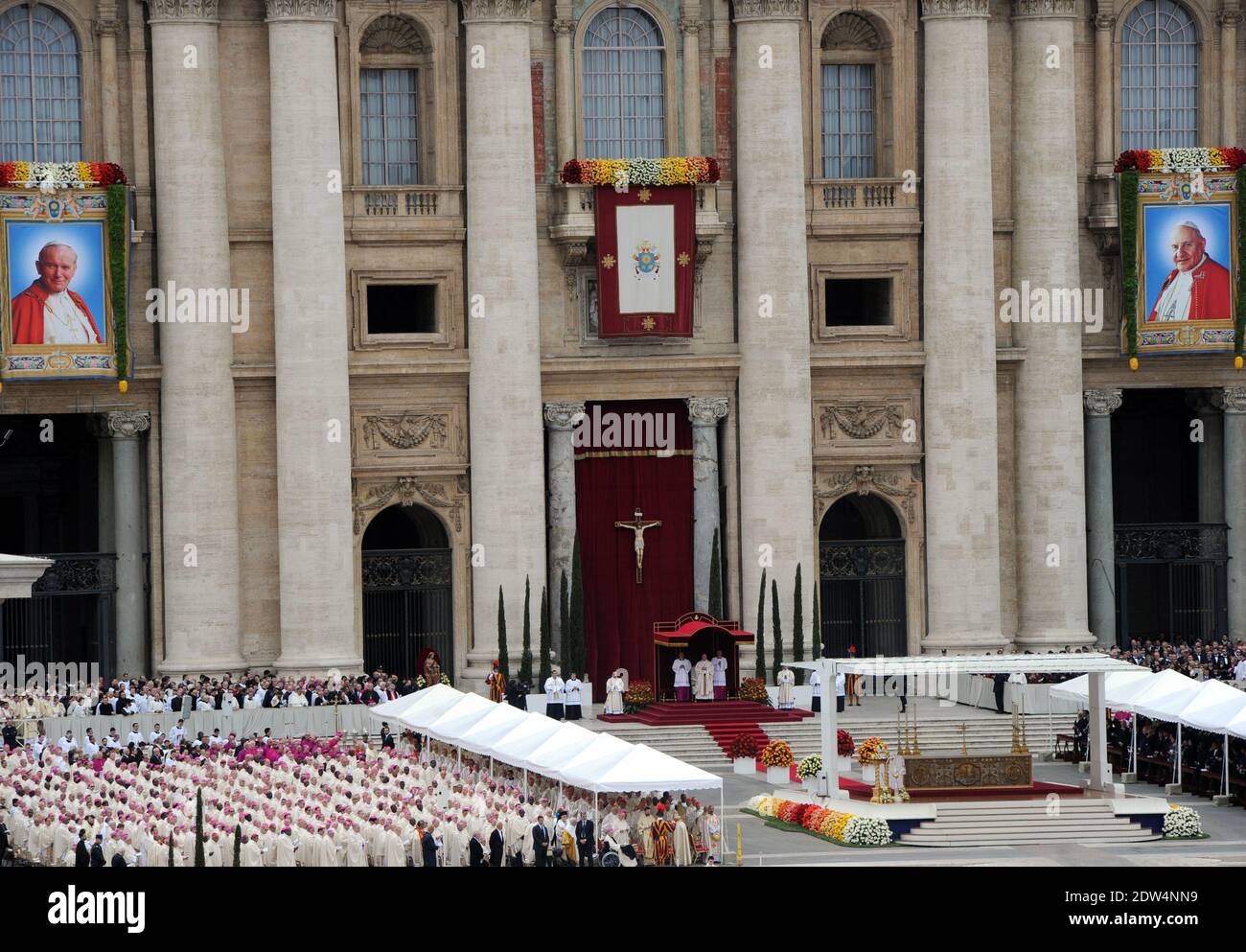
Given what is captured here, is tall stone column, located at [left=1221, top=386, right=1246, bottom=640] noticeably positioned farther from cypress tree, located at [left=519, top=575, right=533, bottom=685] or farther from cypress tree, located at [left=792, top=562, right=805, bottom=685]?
cypress tree, located at [left=519, top=575, right=533, bottom=685]

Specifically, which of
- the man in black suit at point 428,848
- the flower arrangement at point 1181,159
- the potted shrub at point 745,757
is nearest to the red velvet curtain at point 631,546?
the potted shrub at point 745,757

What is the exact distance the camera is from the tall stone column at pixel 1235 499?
65250mm

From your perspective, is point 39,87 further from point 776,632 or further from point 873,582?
point 873,582

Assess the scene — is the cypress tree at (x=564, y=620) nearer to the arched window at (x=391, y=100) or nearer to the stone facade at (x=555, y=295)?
the stone facade at (x=555, y=295)

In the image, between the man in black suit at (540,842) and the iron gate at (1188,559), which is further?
the iron gate at (1188,559)

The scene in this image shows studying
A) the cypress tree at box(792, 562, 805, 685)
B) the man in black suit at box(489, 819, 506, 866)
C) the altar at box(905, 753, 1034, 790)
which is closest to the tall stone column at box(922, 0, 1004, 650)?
the cypress tree at box(792, 562, 805, 685)

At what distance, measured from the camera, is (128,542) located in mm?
60875

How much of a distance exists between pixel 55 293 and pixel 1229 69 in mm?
31221

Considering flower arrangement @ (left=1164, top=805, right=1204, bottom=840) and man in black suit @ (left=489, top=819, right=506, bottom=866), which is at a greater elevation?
man in black suit @ (left=489, top=819, right=506, bottom=866)

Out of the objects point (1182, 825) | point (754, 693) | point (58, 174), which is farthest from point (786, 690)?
point (58, 174)

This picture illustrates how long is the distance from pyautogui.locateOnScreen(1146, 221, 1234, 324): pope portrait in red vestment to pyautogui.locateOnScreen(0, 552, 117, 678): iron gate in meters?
28.0

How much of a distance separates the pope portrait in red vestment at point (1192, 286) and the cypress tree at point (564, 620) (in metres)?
17.1

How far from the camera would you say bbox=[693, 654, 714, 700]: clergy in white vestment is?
187ft
